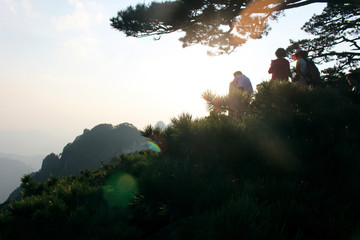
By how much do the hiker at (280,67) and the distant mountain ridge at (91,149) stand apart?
69.0 metres

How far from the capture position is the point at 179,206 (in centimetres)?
250

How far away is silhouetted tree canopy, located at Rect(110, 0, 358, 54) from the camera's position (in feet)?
30.8

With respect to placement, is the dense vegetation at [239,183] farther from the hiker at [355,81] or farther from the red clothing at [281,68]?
the red clothing at [281,68]

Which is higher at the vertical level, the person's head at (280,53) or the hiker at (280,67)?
the person's head at (280,53)

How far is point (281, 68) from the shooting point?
7.40 metres

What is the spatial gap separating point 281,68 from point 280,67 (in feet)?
0.15

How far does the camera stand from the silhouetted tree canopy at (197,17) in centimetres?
938

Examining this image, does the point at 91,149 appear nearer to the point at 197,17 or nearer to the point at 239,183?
the point at 197,17

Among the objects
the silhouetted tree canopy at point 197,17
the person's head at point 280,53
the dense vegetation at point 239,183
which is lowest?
the dense vegetation at point 239,183

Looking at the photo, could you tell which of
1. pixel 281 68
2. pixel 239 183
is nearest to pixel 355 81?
pixel 281 68

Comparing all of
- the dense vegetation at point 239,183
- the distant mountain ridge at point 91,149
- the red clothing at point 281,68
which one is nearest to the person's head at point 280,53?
the red clothing at point 281,68

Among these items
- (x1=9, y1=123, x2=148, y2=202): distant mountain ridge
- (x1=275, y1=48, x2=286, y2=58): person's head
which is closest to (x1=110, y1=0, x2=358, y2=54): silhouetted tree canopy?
(x1=275, y1=48, x2=286, y2=58): person's head

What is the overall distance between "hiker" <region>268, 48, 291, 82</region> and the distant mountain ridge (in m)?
69.0

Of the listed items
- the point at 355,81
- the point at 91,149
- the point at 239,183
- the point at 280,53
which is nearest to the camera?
the point at 239,183
